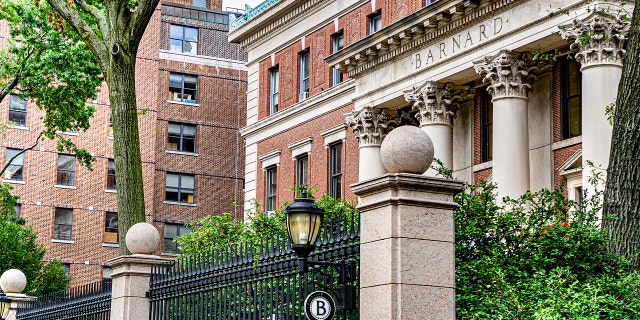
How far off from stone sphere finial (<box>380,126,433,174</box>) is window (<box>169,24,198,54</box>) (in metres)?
57.6

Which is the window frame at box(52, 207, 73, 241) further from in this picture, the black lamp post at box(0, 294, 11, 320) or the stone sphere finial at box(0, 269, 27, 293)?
the black lamp post at box(0, 294, 11, 320)

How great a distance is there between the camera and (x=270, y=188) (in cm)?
4734

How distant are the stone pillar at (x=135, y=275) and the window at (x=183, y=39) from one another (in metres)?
51.8

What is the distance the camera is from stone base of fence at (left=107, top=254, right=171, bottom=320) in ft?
52.1

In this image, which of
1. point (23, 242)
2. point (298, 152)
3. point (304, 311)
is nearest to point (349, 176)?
point (298, 152)

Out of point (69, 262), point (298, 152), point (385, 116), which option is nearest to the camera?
point (385, 116)

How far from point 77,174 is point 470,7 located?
1480 inches

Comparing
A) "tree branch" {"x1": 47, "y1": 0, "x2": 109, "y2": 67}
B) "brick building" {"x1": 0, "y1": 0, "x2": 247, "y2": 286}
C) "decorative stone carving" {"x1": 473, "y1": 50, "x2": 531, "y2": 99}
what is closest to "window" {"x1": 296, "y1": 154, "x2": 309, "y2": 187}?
"decorative stone carving" {"x1": 473, "y1": 50, "x2": 531, "y2": 99}

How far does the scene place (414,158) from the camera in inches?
418

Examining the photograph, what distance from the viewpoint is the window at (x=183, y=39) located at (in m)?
67.3

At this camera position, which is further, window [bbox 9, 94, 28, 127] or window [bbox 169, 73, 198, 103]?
window [bbox 169, 73, 198, 103]

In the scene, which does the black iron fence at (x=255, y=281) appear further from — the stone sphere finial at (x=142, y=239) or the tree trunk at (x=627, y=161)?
the tree trunk at (x=627, y=161)

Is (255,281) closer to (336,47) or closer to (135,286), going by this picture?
(135,286)

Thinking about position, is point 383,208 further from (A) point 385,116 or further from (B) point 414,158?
(A) point 385,116
